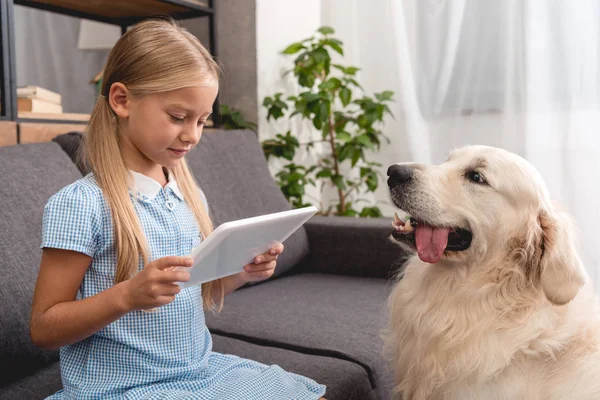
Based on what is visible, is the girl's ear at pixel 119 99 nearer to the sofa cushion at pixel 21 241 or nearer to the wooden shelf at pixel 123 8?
the sofa cushion at pixel 21 241

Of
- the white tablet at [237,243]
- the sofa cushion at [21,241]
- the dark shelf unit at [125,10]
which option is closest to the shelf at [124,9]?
the dark shelf unit at [125,10]

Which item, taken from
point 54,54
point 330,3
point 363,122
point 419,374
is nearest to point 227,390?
point 419,374

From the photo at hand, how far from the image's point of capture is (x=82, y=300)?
967 mm

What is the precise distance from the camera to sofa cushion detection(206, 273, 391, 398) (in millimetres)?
1511

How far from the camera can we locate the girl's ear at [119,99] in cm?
111

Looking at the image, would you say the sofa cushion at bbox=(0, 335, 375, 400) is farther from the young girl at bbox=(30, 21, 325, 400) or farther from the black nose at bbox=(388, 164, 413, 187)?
the black nose at bbox=(388, 164, 413, 187)

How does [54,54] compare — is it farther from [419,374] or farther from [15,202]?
[419,374]

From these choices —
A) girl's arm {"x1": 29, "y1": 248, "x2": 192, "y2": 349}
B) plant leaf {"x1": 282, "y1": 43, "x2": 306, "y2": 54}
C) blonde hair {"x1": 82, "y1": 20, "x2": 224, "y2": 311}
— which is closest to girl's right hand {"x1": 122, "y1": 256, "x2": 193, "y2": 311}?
girl's arm {"x1": 29, "y1": 248, "x2": 192, "y2": 349}

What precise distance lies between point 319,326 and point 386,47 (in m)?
1.93

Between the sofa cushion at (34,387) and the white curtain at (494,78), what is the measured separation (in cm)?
210

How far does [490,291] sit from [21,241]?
1052 mm

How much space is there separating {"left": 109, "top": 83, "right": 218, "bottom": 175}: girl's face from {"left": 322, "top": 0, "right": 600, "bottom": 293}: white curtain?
1.95m

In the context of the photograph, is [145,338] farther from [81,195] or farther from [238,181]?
[238,181]

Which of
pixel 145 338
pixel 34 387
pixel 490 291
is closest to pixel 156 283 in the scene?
pixel 145 338
